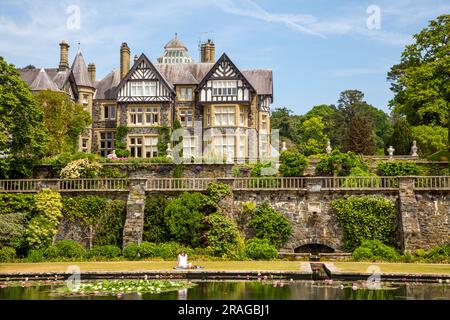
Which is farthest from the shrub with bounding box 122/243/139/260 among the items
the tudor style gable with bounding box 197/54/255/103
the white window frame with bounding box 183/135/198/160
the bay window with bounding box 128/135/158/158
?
the tudor style gable with bounding box 197/54/255/103

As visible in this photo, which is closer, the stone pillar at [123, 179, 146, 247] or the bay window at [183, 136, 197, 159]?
the stone pillar at [123, 179, 146, 247]

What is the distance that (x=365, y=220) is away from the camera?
110 ft

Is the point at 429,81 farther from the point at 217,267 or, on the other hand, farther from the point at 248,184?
the point at 217,267

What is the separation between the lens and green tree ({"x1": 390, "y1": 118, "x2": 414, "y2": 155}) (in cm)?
4962

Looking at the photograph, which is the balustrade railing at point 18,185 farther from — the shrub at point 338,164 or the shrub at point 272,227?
the shrub at point 338,164

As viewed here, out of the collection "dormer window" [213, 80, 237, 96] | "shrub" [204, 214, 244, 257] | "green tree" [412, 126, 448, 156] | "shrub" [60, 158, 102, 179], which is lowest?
"shrub" [204, 214, 244, 257]

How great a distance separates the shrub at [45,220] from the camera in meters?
33.3

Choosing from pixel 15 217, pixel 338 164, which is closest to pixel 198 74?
pixel 338 164

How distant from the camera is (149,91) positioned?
2092 inches

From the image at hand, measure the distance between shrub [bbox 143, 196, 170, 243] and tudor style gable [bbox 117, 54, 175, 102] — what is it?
19.5 m

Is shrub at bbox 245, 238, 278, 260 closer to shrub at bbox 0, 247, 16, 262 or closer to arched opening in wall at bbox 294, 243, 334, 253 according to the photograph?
arched opening in wall at bbox 294, 243, 334, 253

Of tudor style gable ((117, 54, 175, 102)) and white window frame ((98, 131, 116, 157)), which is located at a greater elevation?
tudor style gable ((117, 54, 175, 102))
